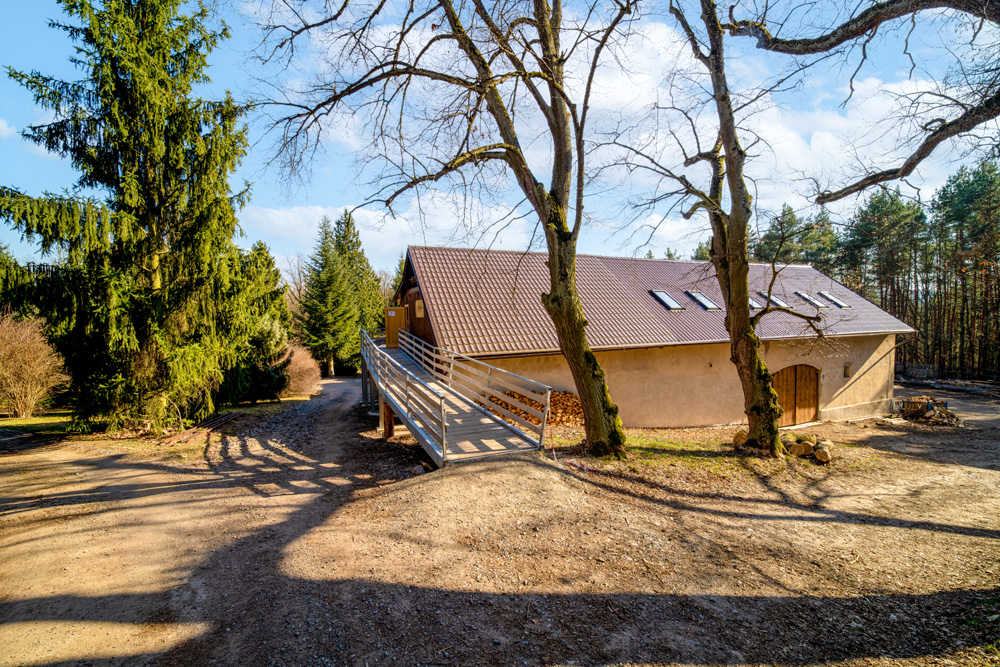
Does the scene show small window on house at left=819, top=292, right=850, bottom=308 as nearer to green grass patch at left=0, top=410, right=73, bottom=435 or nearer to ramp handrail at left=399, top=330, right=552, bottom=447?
ramp handrail at left=399, top=330, right=552, bottom=447

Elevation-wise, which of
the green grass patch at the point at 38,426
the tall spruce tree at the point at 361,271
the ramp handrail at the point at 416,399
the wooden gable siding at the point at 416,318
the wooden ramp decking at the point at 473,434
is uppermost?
the tall spruce tree at the point at 361,271

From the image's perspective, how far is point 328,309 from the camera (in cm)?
2969

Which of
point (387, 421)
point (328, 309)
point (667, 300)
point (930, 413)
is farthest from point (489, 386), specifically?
point (328, 309)

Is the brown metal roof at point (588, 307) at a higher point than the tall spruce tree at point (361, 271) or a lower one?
lower

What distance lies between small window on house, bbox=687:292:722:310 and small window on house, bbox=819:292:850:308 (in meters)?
6.60

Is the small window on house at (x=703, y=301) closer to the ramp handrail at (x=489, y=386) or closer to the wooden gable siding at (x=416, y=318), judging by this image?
the ramp handrail at (x=489, y=386)

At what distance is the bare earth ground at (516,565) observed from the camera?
333 cm

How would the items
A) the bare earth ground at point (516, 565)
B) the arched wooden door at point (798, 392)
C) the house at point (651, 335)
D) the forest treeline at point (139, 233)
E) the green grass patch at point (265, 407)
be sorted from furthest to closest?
the green grass patch at point (265, 407) → the arched wooden door at point (798, 392) → the house at point (651, 335) → the forest treeline at point (139, 233) → the bare earth ground at point (516, 565)

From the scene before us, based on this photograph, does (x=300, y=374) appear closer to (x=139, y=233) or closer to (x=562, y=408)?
(x=139, y=233)

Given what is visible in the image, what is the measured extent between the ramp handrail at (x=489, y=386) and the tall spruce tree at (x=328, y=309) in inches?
689

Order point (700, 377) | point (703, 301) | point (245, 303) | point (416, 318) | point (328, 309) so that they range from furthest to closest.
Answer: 1. point (328, 309)
2. point (703, 301)
3. point (416, 318)
4. point (700, 377)
5. point (245, 303)

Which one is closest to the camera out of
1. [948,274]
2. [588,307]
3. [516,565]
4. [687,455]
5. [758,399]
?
[516,565]

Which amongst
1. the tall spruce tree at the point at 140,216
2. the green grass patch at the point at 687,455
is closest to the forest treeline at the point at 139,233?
the tall spruce tree at the point at 140,216

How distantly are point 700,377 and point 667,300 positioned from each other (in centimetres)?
316
